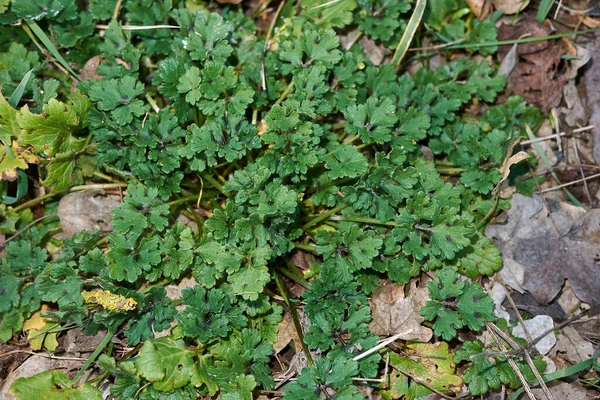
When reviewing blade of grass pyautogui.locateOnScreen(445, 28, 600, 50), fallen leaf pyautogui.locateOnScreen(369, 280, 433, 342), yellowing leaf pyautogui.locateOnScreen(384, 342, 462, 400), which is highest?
blade of grass pyautogui.locateOnScreen(445, 28, 600, 50)

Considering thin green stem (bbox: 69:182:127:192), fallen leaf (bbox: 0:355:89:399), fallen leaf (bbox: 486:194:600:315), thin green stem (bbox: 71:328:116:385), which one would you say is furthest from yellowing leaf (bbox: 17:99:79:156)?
fallen leaf (bbox: 486:194:600:315)

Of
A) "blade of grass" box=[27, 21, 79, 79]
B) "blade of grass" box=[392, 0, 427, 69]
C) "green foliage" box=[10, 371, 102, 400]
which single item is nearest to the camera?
"green foliage" box=[10, 371, 102, 400]

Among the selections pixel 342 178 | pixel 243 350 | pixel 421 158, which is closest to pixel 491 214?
pixel 421 158

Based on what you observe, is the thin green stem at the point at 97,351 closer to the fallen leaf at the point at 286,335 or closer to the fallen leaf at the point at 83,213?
the fallen leaf at the point at 83,213

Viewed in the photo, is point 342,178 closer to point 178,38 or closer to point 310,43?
point 310,43

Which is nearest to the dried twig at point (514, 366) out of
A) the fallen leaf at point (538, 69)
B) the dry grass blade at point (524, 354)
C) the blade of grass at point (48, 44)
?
the dry grass blade at point (524, 354)

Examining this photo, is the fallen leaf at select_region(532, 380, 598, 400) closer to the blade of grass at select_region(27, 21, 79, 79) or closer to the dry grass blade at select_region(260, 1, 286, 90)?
the dry grass blade at select_region(260, 1, 286, 90)

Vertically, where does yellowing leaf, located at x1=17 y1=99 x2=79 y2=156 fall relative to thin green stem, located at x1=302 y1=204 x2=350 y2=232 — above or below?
above
